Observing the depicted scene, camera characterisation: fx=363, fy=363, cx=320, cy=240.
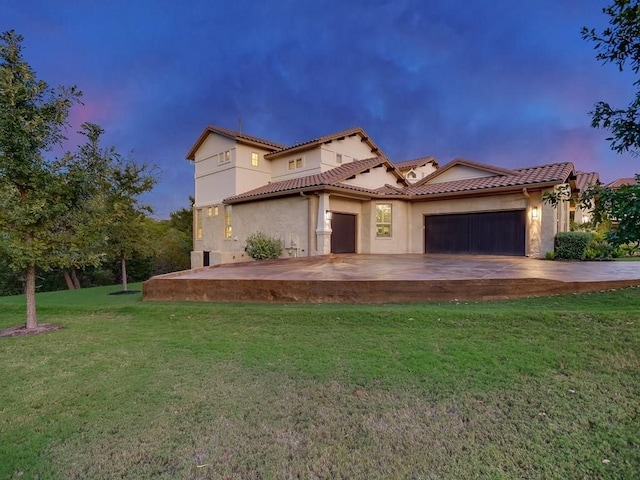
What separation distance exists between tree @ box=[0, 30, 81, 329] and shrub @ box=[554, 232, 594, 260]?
15.5m

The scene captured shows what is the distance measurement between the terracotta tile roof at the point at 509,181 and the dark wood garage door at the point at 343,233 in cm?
339

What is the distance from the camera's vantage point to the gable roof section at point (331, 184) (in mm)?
15141

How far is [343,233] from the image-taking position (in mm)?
16562

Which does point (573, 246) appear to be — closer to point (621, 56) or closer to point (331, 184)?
point (331, 184)

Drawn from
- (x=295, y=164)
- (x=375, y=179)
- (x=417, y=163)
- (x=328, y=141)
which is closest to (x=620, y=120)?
(x=375, y=179)

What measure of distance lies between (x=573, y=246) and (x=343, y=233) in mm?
8898

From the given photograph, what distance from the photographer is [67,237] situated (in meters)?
7.06

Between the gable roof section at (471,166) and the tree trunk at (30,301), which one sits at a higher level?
the gable roof section at (471,166)

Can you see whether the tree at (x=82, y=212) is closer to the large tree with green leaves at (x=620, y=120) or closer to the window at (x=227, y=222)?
the large tree with green leaves at (x=620, y=120)

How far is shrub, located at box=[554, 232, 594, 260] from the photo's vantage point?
13.4 m

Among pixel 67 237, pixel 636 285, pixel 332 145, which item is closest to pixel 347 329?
pixel 67 237

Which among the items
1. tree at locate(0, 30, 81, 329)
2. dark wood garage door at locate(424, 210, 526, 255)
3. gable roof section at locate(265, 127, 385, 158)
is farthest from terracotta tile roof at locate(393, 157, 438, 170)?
tree at locate(0, 30, 81, 329)

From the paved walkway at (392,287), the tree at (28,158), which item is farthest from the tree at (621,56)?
the tree at (28,158)

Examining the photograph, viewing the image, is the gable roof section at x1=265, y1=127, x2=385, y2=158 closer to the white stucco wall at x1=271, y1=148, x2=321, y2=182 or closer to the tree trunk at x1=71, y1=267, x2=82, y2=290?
the white stucco wall at x1=271, y1=148, x2=321, y2=182
